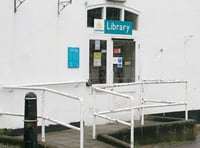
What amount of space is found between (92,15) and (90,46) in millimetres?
752

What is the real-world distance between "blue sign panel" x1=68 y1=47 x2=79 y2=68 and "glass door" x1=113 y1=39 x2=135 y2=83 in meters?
1.43

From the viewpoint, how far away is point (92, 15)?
1166cm

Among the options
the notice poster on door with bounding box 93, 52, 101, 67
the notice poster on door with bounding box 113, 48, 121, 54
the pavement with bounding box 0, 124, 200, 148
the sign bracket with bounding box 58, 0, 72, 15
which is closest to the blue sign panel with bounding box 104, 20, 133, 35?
the notice poster on door with bounding box 113, 48, 121, 54

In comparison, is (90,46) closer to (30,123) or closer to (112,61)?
(112,61)

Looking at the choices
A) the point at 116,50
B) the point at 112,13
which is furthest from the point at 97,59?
the point at 112,13

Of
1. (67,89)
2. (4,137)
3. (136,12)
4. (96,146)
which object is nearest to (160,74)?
(136,12)

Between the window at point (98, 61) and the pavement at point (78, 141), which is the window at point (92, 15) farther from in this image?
the pavement at point (78, 141)

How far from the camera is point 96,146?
9.12 metres

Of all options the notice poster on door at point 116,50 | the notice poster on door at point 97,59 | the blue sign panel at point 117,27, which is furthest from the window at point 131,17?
the notice poster on door at point 97,59

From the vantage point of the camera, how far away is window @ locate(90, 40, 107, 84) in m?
11.7

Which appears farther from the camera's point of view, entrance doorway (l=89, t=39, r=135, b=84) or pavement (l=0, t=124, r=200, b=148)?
entrance doorway (l=89, t=39, r=135, b=84)

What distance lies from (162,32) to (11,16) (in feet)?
15.9

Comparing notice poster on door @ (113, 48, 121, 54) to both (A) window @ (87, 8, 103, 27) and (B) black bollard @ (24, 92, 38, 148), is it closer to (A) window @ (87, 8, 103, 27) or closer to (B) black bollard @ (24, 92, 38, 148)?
(A) window @ (87, 8, 103, 27)

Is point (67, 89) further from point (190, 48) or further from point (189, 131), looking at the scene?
point (190, 48)
